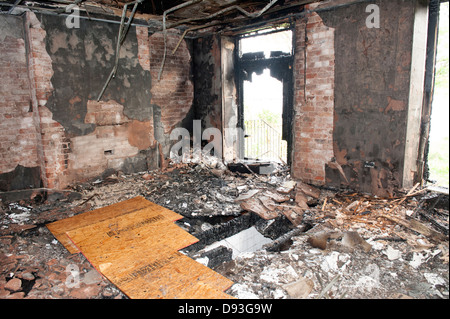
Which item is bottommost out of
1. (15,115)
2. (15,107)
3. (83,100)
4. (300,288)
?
(300,288)

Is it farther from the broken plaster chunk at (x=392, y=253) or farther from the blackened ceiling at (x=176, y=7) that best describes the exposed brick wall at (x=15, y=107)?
the broken plaster chunk at (x=392, y=253)

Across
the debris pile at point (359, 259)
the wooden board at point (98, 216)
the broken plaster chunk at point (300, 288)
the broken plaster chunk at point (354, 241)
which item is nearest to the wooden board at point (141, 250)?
the wooden board at point (98, 216)

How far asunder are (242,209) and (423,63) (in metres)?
3.31

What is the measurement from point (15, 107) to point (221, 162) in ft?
13.4

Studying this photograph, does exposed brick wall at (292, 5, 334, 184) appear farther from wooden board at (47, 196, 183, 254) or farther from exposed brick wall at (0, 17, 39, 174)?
exposed brick wall at (0, 17, 39, 174)

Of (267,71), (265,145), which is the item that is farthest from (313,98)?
(265,145)

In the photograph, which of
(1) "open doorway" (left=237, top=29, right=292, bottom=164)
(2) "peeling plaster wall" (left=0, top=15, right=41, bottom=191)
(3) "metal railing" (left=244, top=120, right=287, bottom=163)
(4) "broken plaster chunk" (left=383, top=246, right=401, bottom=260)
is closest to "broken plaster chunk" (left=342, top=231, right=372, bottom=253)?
(4) "broken plaster chunk" (left=383, top=246, right=401, bottom=260)

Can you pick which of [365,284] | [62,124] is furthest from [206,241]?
[62,124]

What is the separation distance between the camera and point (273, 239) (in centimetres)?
416

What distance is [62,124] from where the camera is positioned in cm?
542

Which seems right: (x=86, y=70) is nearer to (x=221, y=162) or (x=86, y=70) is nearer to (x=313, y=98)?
(x=221, y=162)

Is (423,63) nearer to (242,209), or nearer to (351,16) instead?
(351,16)

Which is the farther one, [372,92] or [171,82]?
[171,82]

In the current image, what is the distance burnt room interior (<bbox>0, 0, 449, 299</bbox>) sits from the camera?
3104 mm
